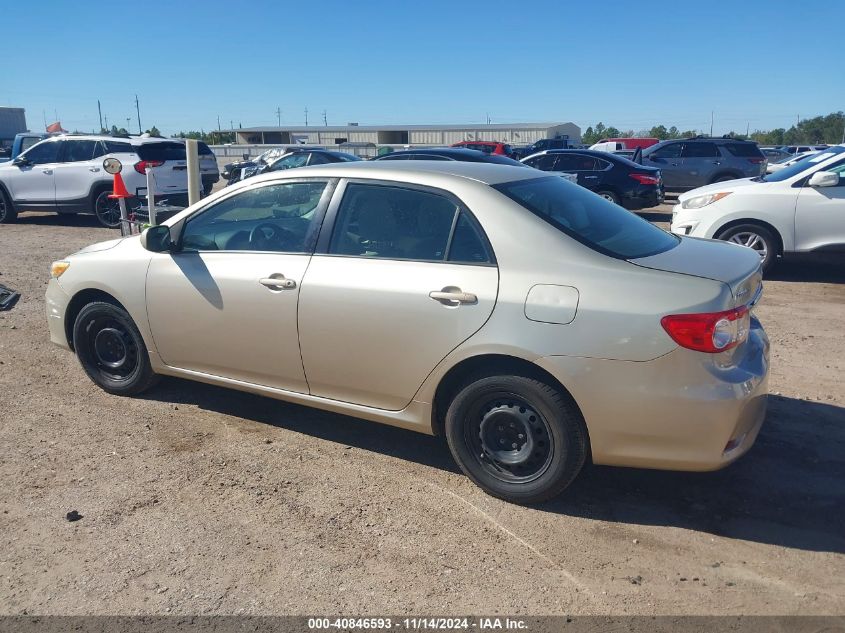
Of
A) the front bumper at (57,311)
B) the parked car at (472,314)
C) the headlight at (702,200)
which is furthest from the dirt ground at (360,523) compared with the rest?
the headlight at (702,200)

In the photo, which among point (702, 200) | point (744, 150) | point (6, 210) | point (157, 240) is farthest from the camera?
point (744, 150)

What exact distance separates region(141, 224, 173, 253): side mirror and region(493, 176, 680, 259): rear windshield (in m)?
2.20

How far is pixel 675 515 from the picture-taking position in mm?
3734

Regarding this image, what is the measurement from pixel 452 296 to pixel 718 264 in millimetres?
1367

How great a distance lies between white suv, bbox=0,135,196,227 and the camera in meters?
14.0

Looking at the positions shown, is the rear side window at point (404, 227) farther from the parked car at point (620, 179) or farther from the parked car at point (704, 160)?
the parked car at point (704, 160)

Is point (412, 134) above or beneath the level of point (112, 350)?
above

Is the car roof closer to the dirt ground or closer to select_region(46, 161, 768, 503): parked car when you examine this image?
select_region(46, 161, 768, 503): parked car

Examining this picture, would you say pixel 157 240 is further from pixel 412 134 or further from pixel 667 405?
pixel 412 134

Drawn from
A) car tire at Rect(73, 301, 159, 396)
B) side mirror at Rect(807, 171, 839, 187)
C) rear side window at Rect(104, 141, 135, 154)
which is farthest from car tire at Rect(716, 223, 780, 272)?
rear side window at Rect(104, 141, 135, 154)

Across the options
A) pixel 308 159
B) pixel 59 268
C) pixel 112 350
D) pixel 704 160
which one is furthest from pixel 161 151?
pixel 704 160

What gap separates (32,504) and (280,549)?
1.46 metres

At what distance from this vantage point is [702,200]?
30.6ft

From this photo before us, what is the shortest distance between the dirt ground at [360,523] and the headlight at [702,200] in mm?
4391
